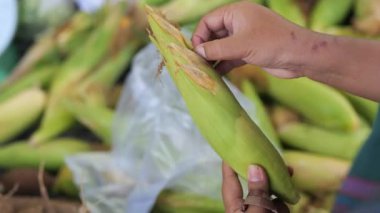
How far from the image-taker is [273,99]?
117cm

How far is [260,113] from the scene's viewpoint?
3.63 ft

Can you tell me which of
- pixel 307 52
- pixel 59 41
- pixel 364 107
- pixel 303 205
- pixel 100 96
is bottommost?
pixel 303 205

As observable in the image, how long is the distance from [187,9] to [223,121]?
0.59m

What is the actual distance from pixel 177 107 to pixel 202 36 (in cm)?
41

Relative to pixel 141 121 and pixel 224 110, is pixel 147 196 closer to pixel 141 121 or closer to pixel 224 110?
pixel 141 121

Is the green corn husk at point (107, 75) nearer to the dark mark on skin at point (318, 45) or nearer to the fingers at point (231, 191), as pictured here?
the fingers at point (231, 191)

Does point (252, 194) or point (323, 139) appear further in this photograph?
point (323, 139)

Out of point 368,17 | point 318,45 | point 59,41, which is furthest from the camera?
point 59,41

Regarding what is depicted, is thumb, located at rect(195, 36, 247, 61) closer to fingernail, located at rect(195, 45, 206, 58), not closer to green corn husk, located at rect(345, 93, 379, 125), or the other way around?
fingernail, located at rect(195, 45, 206, 58)

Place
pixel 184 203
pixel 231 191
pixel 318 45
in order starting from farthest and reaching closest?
pixel 184 203 < pixel 231 191 < pixel 318 45

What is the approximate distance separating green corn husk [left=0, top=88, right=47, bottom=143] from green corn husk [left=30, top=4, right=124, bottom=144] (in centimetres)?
2

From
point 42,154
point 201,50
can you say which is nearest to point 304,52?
point 201,50

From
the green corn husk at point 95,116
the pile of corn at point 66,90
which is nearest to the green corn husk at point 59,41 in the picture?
the pile of corn at point 66,90

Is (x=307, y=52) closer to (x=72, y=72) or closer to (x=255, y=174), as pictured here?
(x=255, y=174)
